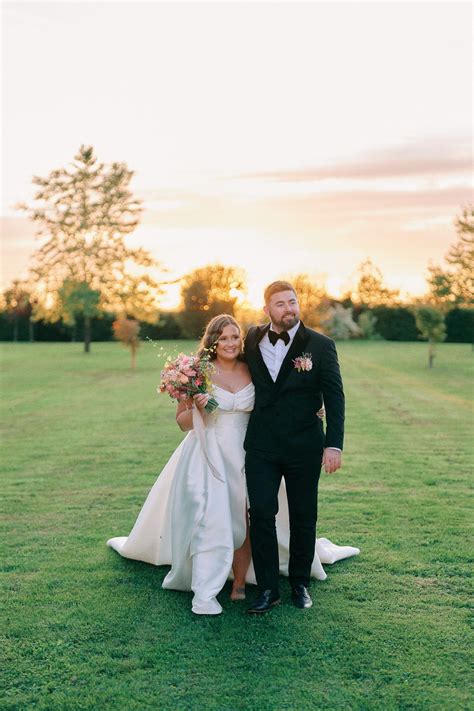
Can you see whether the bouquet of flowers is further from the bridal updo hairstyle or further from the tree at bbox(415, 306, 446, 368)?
the tree at bbox(415, 306, 446, 368)

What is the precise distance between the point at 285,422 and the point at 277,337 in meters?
0.60

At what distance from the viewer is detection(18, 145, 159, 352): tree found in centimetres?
4819

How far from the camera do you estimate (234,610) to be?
17.7 feet

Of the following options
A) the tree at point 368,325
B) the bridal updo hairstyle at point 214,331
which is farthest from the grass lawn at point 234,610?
the tree at point 368,325

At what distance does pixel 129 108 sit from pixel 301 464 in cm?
1520

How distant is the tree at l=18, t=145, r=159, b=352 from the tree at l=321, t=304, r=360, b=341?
52.9 feet

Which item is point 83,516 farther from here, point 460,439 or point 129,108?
point 129,108

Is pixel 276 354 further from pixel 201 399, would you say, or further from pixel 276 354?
pixel 201 399

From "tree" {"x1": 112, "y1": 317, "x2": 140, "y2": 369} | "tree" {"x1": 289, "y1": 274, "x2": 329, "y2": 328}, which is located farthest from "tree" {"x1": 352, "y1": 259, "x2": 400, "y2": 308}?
"tree" {"x1": 112, "y1": 317, "x2": 140, "y2": 369}

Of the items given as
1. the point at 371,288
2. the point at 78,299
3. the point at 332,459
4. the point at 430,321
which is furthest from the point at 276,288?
the point at 371,288

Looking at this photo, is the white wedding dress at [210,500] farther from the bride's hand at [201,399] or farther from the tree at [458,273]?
the tree at [458,273]

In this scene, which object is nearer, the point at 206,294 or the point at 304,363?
the point at 304,363

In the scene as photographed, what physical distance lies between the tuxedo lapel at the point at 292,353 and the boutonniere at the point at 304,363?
0.14ft

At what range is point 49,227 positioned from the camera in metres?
48.9
